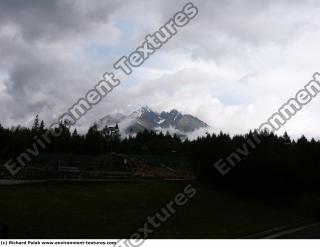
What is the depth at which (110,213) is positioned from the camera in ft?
75.3

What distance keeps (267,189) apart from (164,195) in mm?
12224

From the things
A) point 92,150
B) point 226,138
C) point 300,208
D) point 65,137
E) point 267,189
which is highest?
point 65,137

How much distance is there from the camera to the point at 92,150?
11469cm

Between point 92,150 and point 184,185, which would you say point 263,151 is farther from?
point 92,150

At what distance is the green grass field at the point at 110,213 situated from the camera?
1816 centimetres

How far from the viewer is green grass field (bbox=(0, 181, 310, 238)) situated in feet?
59.6

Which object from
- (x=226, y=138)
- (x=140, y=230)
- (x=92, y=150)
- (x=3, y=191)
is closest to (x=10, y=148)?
(x=92, y=150)

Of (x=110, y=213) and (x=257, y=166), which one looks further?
(x=257, y=166)

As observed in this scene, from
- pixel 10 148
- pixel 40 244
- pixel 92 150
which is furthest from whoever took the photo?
pixel 92 150

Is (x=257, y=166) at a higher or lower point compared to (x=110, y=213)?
higher

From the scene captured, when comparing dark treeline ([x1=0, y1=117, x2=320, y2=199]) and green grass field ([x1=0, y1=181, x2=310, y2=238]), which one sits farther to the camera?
dark treeline ([x1=0, y1=117, x2=320, y2=199])

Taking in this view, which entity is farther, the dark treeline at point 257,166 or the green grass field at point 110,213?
the dark treeline at point 257,166

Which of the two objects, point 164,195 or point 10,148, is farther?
point 10,148

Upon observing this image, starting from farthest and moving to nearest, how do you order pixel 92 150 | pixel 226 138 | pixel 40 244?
pixel 92 150, pixel 226 138, pixel 40 244
